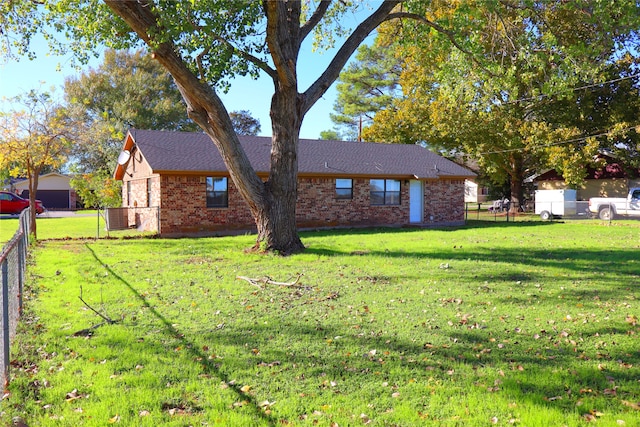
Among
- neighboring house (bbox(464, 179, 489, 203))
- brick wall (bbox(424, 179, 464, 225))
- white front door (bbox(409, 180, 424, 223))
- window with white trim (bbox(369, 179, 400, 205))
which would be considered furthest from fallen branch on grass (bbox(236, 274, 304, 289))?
neighboring house (bbox(464, 179, 489, 203))

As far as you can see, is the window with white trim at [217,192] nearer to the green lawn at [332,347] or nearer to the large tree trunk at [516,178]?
the green lawn at [332,347]

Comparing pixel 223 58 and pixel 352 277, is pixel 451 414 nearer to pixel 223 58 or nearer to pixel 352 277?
pixel 352 277

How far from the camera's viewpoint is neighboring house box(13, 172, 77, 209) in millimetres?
46531

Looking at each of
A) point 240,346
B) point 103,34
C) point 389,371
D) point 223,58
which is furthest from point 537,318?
point 103,34

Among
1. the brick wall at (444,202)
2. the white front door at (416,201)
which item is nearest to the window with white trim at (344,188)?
the white front door at (416,201)

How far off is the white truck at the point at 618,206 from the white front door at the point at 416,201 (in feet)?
34.3

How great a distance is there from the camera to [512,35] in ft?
45.3

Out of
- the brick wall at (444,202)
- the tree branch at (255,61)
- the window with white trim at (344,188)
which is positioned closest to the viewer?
the tree branch at (255,61)

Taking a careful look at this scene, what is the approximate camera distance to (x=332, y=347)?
5.58 metres

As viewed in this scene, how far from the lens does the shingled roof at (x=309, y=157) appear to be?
20.0 m

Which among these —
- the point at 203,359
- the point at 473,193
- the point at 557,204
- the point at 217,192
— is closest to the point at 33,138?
the point at 217,192

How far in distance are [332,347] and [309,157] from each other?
18588mm

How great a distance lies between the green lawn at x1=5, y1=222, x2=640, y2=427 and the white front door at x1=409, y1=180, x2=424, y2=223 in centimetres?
1404

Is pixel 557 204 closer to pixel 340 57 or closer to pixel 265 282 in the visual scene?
pixel 340 57
